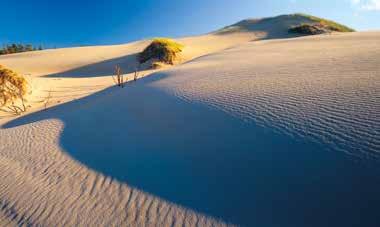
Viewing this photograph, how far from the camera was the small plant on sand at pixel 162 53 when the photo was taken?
1334 centimetres

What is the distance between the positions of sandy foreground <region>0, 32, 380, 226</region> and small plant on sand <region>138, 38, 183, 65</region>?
9.70 meters

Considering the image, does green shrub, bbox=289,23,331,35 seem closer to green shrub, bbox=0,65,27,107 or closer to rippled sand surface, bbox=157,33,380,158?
rippled sand surface, bbox=157,33,380,158

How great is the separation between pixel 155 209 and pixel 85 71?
1462 centimetres

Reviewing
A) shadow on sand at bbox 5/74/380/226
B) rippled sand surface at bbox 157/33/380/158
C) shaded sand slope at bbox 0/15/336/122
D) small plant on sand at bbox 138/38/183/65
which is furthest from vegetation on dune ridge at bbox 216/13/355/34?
shadow on sand at bbox 5/74/380/226

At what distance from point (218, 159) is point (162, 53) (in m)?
11.9

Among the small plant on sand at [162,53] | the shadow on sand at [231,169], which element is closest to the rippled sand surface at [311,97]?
Result: the shadow on sand at [231,169]

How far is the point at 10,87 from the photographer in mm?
6543

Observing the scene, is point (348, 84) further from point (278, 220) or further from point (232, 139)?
point (278, 220)

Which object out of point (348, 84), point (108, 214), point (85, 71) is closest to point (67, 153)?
point (108, 214)

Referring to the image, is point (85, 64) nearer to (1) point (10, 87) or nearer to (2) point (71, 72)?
(2) point (71, 72)

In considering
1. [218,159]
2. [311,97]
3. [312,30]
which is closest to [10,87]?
[218,159]

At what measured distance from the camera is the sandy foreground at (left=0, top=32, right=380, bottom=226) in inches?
70.0

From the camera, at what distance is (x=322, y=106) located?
257cm

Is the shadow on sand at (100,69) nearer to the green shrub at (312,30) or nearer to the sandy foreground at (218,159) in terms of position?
the sandy foreground at (218,159)
